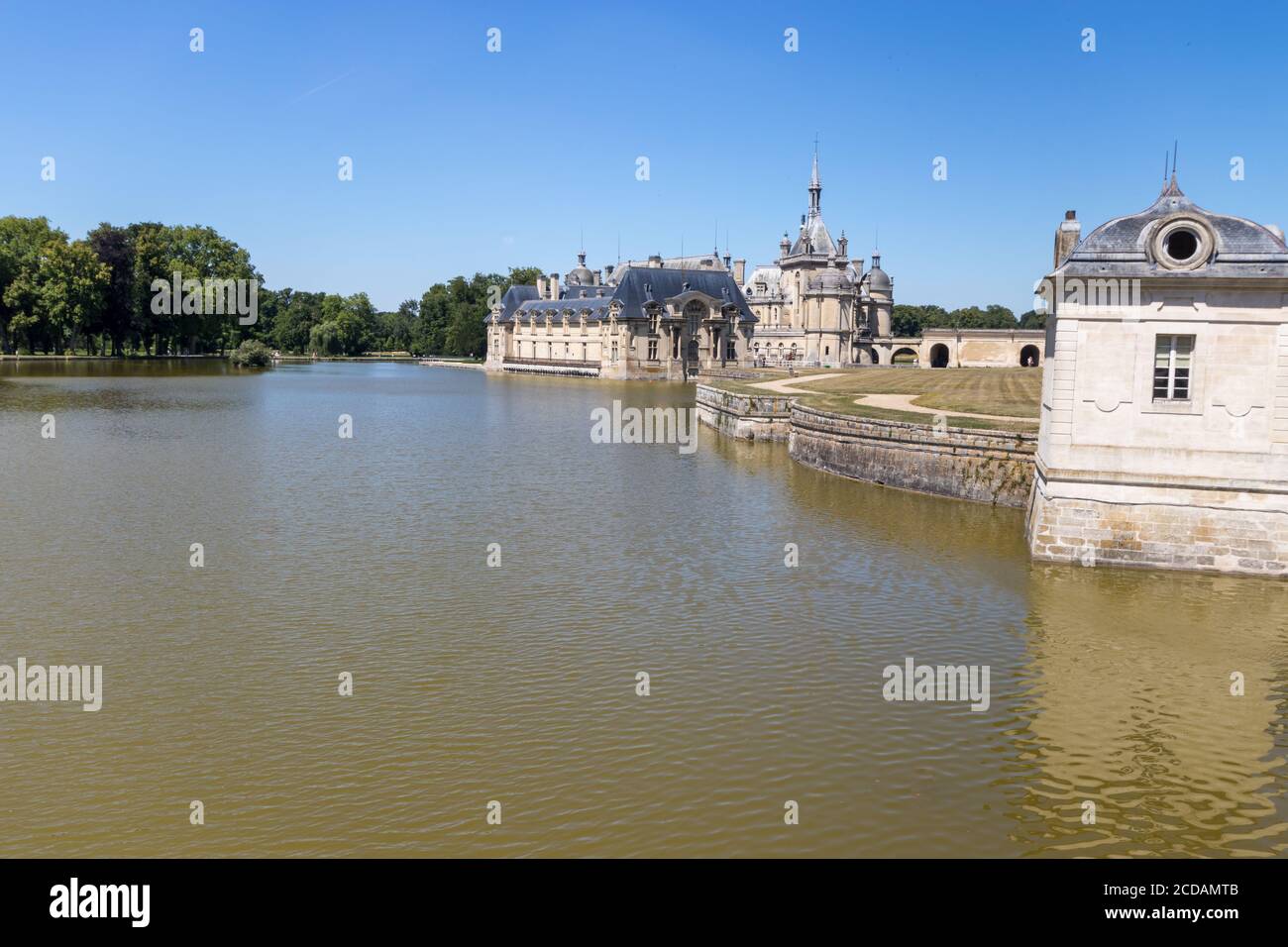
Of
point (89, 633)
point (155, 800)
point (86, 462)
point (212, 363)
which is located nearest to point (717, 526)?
point (89, 633)

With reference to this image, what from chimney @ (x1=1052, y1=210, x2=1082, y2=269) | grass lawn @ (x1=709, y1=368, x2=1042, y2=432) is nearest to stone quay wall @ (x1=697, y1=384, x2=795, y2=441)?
grass lawn @ (x1=709, y1=368, x2=1042, y2=432)

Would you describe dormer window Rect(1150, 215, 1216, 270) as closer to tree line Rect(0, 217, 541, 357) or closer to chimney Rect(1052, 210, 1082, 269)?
chimney Rect(1052, 210, 1082, 269)

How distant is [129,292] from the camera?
98.2 m

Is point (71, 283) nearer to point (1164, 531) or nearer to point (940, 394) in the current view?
point (940, 394)

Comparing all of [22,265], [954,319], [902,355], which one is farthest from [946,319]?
[22,265]

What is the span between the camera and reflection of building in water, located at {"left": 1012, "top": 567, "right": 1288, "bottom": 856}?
10.1m

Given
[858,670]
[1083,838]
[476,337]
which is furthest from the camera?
[476,337]

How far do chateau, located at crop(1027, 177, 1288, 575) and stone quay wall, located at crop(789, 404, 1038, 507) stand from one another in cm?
637

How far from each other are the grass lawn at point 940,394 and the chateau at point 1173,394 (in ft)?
29.9

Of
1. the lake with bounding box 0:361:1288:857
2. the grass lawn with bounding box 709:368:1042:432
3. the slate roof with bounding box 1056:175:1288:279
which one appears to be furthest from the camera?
the grass lawn with bounding box 709:368:1042:432

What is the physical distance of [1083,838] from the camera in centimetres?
990
